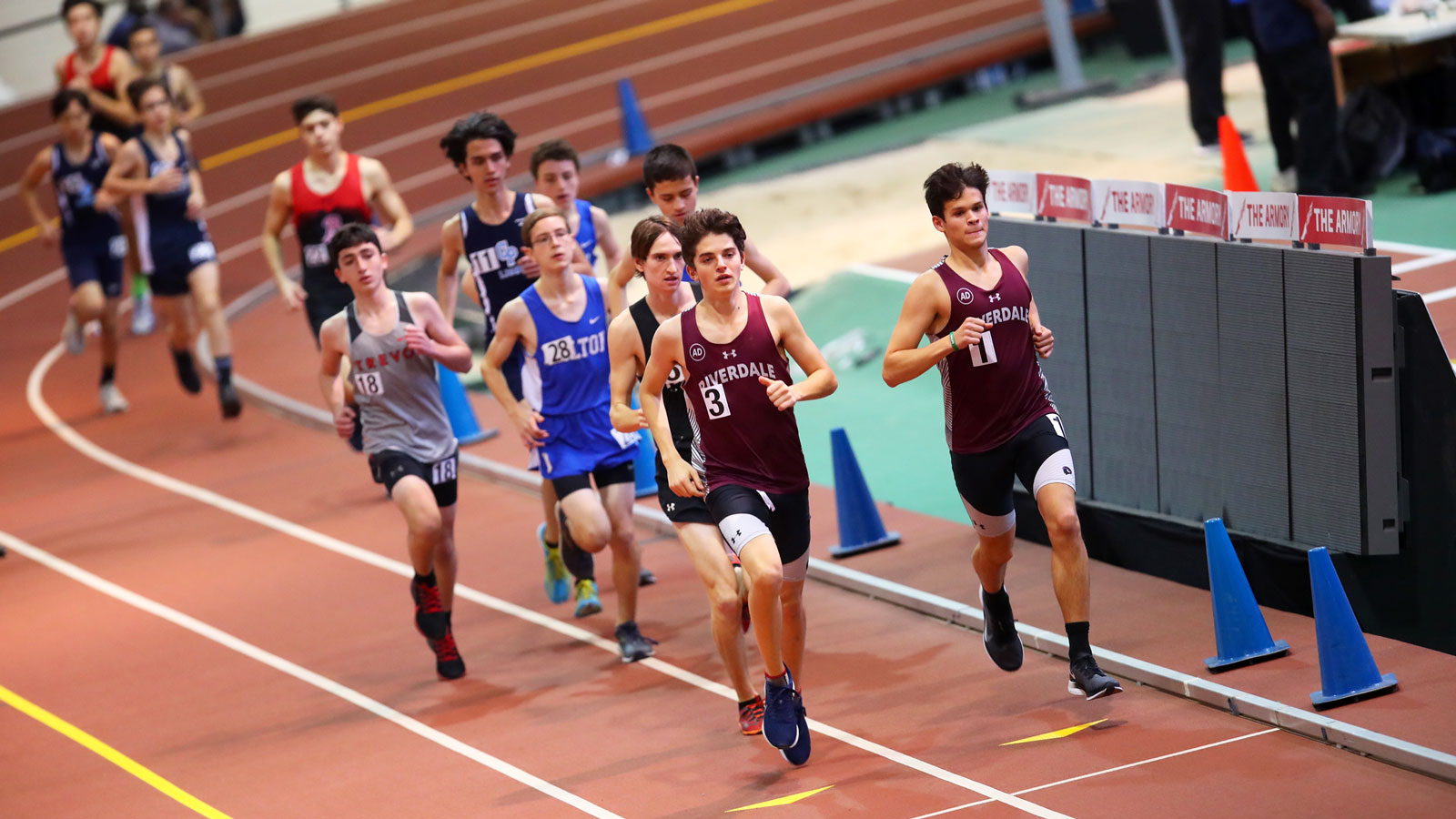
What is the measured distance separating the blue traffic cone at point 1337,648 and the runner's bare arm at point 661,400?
2543mm

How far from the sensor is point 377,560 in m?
11.0

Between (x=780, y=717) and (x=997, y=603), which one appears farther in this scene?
(x=997, y=603)

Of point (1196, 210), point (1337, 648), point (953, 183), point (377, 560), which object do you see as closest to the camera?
point (1337, 648)

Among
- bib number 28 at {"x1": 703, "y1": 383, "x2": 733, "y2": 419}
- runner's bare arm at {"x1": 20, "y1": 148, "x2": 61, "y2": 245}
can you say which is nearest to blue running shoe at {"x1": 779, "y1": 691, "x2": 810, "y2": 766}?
bib number 28 at {"x1": 703, "y1": 383, "x2": 733, "y2": 419}

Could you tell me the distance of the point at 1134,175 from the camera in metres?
15.0

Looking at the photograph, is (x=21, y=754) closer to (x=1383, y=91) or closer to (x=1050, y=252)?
(x=1050, y=252)

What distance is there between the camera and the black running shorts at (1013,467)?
695cm

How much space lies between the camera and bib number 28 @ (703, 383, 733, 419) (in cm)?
681

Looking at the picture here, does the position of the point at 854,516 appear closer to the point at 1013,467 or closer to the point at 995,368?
the point at 1013,467


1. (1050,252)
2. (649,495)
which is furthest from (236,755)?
(1050,252)

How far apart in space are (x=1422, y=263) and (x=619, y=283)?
5780 mm

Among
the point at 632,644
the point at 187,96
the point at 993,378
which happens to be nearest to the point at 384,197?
the point at 632,644

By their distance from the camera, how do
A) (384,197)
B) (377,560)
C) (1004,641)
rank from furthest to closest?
(384,197)
(377,560)
(1004,641)

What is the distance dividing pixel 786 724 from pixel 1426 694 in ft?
8.51
